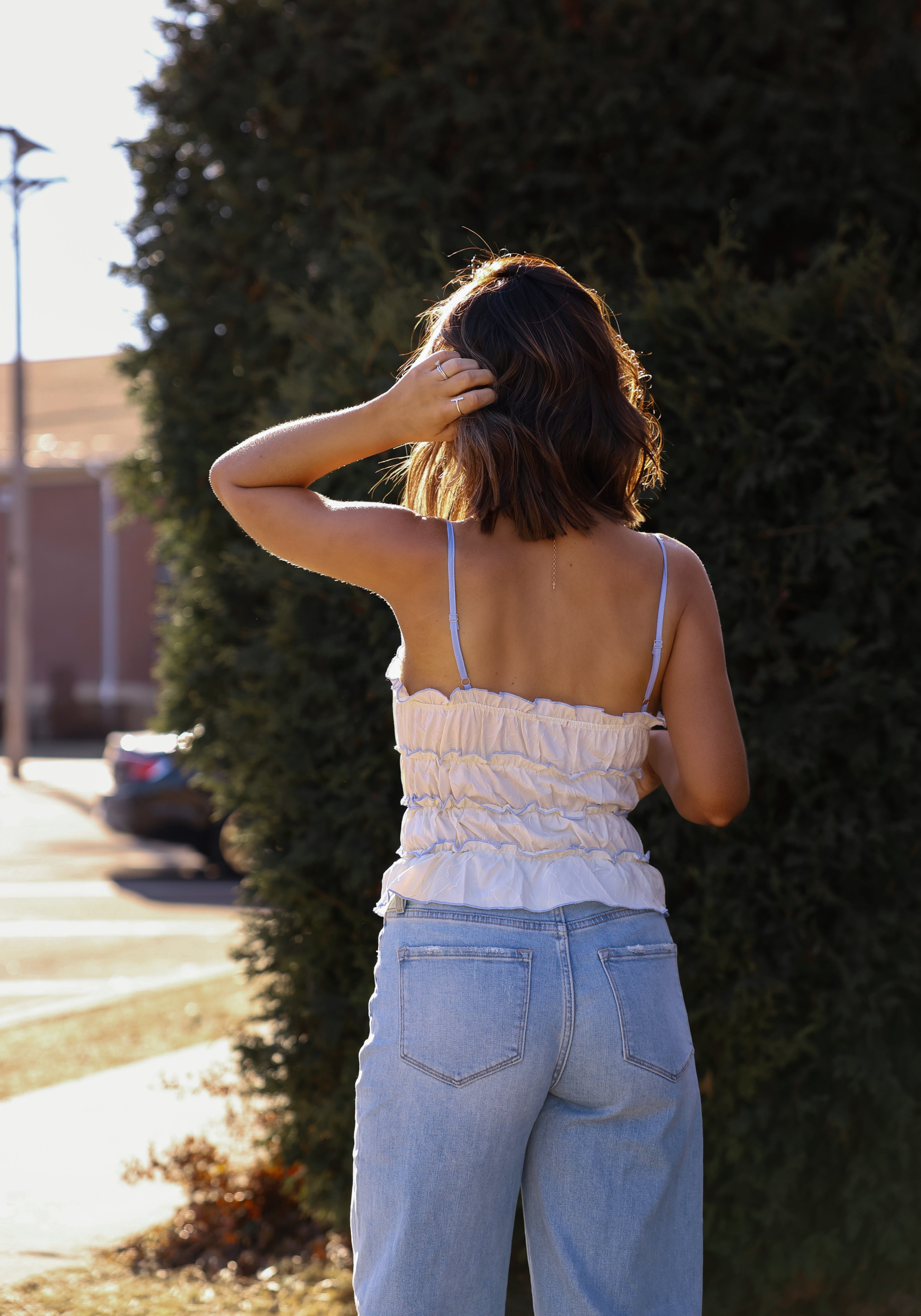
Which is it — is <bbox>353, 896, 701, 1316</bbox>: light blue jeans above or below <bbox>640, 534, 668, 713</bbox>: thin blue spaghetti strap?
below

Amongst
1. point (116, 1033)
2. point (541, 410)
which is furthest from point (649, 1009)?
point (116, 1033)

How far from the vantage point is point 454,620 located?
5.74ft

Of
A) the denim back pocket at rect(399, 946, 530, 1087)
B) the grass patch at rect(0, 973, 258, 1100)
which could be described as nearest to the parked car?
the grass patch at rect(0, 973, 258, 1100)

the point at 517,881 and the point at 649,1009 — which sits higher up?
the point at 517,881

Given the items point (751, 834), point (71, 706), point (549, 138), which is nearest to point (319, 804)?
point (751, 834)

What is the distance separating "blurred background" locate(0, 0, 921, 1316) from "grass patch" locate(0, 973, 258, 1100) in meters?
0.28

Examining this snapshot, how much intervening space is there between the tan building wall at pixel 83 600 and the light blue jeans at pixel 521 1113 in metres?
29.5

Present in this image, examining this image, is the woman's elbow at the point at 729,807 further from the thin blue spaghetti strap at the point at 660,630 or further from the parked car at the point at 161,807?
the parked car at the point at 161,807

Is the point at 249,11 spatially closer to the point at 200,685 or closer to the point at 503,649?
the point at 200,685

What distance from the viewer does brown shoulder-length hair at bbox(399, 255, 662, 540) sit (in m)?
1.75

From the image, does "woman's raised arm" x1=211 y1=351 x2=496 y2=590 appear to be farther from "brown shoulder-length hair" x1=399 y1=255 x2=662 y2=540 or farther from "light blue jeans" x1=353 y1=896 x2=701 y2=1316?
"light blue jeans" x1=353 y1=896 x2=701 y2=1316

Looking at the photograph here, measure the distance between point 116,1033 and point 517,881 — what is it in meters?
5.54

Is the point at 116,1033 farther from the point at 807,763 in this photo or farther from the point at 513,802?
the point at 513,802

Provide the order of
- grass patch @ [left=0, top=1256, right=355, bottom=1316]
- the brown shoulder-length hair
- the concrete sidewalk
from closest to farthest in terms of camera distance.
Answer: the brown shoulder-length hair, grass patch @ [left=0, top=1256, right=355, bottom=1316], the concrete sidewalk
